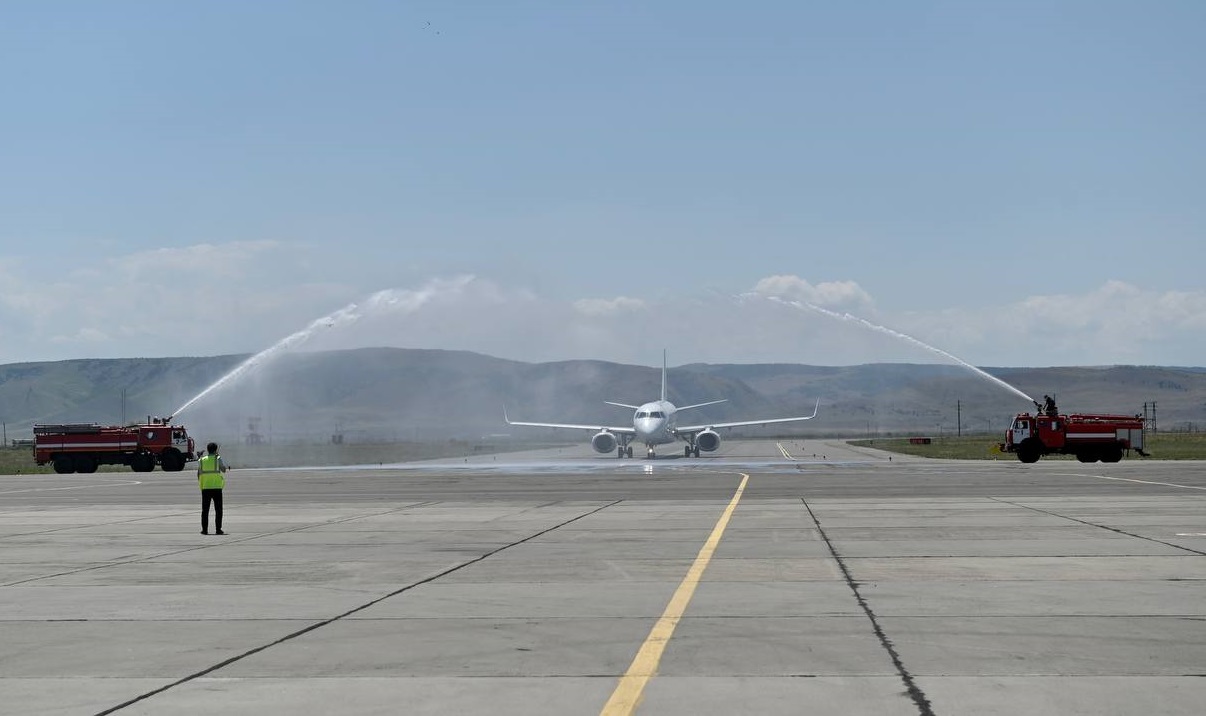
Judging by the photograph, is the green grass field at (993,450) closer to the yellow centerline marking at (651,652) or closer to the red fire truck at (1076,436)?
the red fire truck at (1076,436)

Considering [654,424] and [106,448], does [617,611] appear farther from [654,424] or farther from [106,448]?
[654,424]

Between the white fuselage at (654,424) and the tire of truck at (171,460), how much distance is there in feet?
98.1

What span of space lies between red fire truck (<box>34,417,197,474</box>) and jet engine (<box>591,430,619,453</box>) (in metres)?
28.9

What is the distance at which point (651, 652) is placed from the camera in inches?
482

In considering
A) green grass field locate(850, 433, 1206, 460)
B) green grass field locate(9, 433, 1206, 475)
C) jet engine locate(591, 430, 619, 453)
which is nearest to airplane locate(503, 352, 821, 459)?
jet engine locate(591, 430, 619, 453)

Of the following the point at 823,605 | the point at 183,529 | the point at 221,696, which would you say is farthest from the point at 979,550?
the point at 183,529

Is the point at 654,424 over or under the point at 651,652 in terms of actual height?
over

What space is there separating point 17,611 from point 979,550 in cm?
1469

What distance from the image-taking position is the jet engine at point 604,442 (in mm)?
85562

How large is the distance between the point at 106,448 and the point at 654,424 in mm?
33668

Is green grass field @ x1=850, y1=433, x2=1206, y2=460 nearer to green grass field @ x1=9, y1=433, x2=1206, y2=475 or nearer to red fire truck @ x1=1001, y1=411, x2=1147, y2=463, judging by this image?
green grass field @ x1=9, y1=433, x2=1206, y2=475

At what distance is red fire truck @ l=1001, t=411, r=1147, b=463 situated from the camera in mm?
63469

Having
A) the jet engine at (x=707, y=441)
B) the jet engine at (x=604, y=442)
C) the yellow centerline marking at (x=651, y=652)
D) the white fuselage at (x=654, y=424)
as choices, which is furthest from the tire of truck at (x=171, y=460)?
the yellow centerline marking at (x=651, y=652)

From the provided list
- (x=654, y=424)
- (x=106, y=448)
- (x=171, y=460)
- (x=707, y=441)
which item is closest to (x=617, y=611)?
(x=171, y=460)
